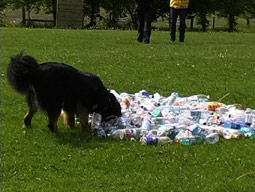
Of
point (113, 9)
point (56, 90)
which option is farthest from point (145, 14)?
point (113, 9)

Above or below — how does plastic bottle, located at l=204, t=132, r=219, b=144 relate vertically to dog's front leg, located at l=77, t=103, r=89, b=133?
below

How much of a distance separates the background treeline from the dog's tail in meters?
28.5

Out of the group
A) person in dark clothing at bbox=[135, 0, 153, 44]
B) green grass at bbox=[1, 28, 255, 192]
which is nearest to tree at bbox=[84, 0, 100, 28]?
person in dark clothing at bbox=[135, 0, 153, 44]

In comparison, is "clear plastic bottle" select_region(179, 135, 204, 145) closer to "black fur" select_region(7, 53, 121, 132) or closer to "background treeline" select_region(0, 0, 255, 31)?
"black fur" select_region(7, 53, 121, 132)

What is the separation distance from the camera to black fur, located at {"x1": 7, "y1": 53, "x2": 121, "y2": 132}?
5.57 m

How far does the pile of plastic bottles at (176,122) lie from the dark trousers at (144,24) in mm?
8326

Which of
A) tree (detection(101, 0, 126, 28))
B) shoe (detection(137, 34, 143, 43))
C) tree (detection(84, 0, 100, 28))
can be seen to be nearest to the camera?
shoe (detection(137, 34, 143, 43))

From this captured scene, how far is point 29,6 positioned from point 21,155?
32379mm

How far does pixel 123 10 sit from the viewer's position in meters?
36.8

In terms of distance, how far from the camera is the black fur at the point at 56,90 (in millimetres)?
5566

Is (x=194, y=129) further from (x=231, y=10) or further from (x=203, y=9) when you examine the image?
(x=231, y=10)

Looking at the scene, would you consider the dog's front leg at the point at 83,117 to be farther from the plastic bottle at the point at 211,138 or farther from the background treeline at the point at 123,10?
the background treeline at the point at 123,10

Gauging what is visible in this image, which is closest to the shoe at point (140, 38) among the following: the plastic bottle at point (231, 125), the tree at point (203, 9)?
the plastic bottle at point (231, 125)

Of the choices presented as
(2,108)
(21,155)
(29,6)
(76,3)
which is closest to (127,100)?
(2,108)
